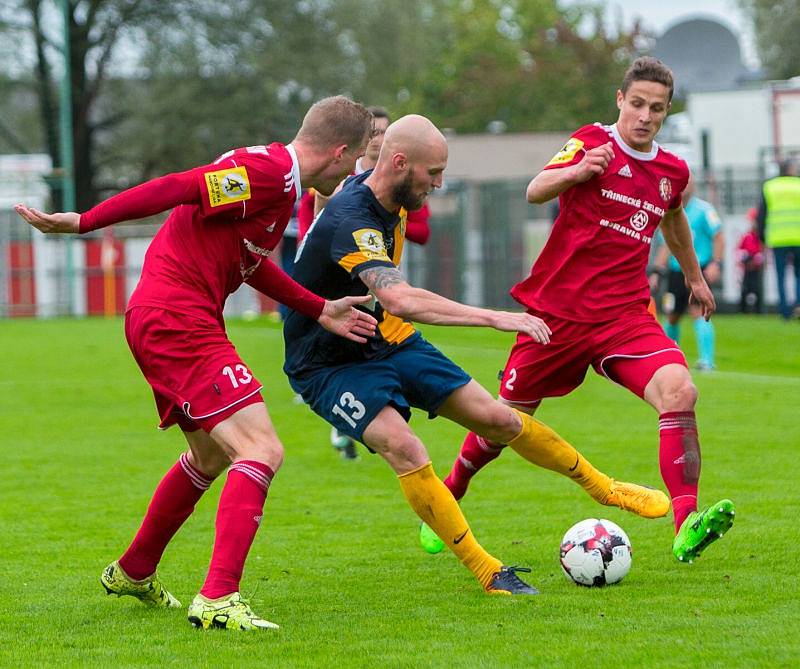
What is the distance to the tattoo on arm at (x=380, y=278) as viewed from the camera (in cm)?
579

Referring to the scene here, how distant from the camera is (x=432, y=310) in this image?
5.64 m

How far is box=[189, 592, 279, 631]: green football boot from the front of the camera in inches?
211

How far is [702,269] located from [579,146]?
28.4 ft

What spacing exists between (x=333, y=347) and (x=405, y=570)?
3.70ft

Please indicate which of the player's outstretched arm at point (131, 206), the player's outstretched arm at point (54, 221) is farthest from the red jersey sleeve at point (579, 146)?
the player's outstretched arm at point (54, 221)

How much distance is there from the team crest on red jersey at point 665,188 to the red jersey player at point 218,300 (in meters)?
1.85

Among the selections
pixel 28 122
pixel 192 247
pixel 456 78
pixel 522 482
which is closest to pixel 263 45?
pixel 28 122

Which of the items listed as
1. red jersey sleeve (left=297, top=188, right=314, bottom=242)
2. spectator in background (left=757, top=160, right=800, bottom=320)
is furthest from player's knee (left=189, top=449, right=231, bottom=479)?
spectator in background (left=757, top=160, right=800, bottom=320)

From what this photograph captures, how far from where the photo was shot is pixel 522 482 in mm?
9148

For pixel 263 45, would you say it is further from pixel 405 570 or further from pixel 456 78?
pixel 405 570

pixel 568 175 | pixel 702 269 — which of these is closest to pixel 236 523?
pixel 568 175

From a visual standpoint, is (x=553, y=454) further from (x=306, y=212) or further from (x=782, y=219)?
(x=782, y=219)

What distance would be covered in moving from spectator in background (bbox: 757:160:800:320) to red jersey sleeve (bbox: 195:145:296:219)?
16786 mm

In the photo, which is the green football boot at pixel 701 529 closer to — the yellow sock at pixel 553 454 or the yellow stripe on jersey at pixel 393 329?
the yellow sock at pixel 553 454
